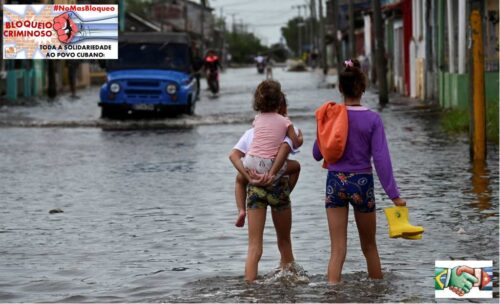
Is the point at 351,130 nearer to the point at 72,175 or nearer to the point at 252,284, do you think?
the point at 252,284

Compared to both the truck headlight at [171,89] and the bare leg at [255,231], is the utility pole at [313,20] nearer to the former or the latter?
the truck headlight at [171,89]

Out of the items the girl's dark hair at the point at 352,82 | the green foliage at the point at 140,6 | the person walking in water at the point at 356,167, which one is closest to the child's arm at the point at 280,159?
the person walking in water at the point at 356,167

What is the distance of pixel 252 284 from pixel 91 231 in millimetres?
3718

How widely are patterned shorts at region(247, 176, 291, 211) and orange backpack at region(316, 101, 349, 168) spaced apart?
57 cm

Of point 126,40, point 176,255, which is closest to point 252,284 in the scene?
point 176,255

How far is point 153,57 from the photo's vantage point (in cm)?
3216

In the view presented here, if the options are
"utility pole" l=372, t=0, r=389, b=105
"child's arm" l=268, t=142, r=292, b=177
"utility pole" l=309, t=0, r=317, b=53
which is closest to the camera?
"child's arm" l=268, t=142, r=292, b=177

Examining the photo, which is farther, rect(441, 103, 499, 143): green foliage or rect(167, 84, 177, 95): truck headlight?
rect(167, 84, 177, 95): truck headlight

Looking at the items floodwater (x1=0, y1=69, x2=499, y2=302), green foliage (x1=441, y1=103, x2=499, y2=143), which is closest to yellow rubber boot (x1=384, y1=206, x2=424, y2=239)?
floodwater (x1=0, y1=69, x2=499, y2=302)

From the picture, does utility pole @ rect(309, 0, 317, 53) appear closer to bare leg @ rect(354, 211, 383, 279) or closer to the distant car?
the distant car

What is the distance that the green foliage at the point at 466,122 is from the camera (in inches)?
843

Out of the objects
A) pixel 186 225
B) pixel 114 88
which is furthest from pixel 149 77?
pixel 186 225

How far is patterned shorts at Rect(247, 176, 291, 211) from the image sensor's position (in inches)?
353

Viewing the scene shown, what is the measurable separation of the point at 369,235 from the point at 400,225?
1.38 feet
